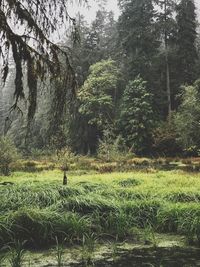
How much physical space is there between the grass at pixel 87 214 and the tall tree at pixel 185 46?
1067 inches

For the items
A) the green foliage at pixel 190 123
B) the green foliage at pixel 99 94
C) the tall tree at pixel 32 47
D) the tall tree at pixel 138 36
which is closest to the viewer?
the tall tree at pixel 32 47

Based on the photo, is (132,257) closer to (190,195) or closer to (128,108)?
(190,195)

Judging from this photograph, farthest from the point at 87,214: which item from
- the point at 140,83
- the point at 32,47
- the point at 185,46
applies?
the point at 185,46

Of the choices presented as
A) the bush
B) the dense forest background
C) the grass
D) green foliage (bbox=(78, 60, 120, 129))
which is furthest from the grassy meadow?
green foliage (bbox=(78, 60, 120, 129))

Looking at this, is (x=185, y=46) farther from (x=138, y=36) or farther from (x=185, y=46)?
(x=138, y=36)

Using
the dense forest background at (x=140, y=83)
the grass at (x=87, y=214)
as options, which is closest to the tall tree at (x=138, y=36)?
the dense forest background at (x=140, y=83)

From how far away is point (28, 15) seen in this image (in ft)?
14.6

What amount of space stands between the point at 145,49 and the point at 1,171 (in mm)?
21953

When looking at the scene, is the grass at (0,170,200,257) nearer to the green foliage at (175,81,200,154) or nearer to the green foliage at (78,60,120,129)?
the green foliage at (175,81,200,154)

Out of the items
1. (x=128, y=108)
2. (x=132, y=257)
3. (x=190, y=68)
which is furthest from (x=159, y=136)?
(x=132, y=257)

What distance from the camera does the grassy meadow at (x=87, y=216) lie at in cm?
641

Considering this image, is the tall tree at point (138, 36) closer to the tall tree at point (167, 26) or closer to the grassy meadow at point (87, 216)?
the tall tree at point (167, 26)

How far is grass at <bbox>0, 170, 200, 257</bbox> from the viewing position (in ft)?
21.1

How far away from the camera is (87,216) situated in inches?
295
